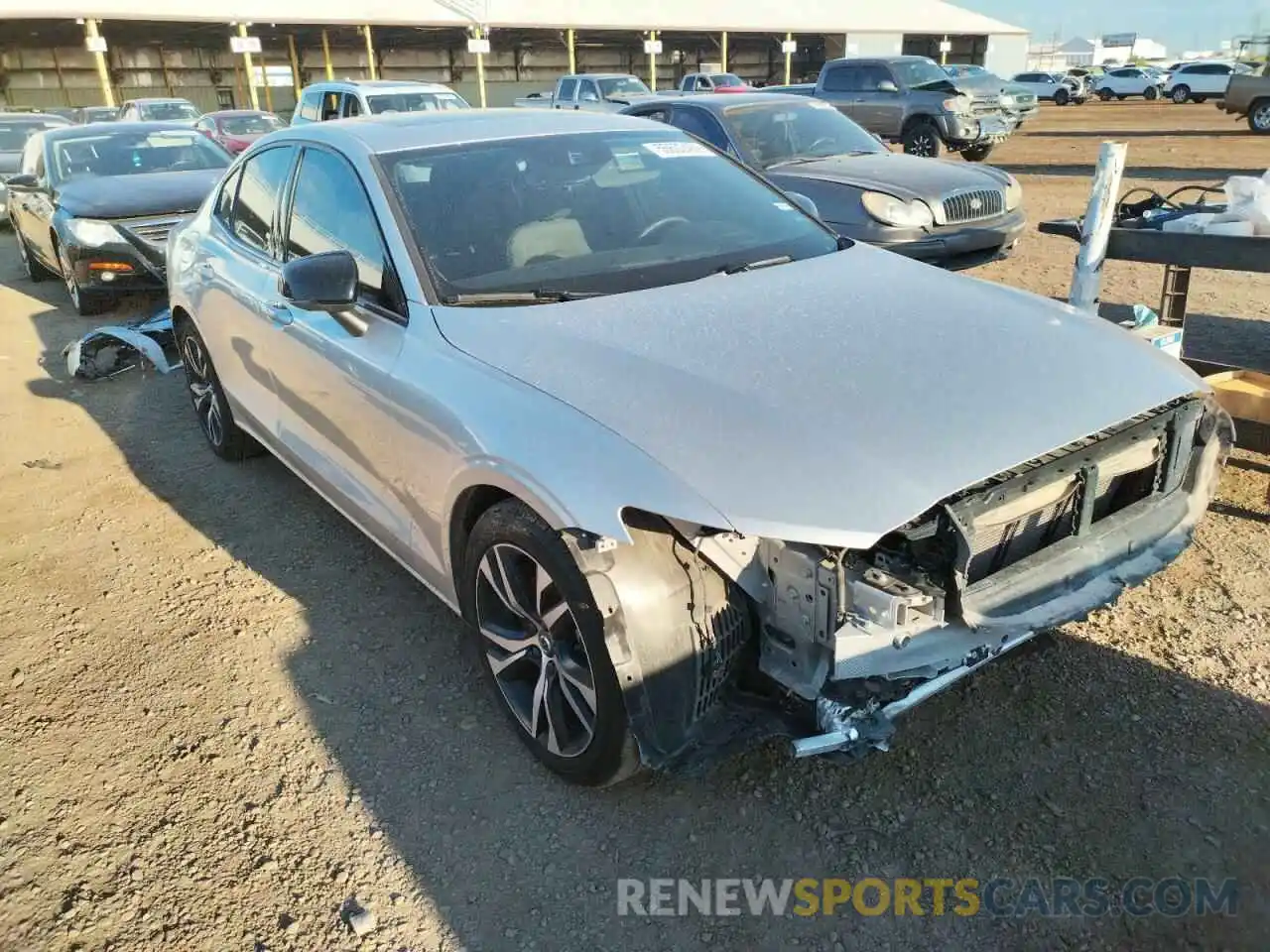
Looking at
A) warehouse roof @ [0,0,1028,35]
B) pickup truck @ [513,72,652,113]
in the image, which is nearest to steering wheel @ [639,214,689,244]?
pickup truck @ [513,72,652,113]

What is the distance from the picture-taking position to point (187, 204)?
8523mm

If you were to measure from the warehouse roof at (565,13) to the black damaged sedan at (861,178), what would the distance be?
27318mm

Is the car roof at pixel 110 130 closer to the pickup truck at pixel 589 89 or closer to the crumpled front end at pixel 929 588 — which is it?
the crumpled front end at pixel 929 588

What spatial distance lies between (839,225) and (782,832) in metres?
5.96

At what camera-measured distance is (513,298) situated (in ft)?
9.91

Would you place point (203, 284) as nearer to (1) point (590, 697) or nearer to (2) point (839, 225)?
(1) point (590, 697)

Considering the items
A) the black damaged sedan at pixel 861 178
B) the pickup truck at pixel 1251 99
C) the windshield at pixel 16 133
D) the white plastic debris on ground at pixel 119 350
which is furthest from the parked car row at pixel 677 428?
the pickup truck at pixel 1251 99

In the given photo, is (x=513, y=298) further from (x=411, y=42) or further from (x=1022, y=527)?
(x=411, y=42)

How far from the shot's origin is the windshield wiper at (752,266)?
332 cm

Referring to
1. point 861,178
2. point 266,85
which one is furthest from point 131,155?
point 266,85

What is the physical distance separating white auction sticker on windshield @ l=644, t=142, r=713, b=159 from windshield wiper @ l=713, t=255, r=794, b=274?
0.74 m

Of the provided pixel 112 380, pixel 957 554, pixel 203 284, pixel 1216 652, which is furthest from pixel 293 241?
pixel 112 380

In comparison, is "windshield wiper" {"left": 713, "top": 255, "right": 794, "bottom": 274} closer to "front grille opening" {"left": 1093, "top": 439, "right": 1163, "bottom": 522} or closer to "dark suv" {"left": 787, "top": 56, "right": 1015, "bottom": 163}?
"front grille opening" {"left": 1093, "top": 439, "right": 1163, "bottom": 522}

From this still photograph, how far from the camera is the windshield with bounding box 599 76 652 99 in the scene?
21.0m
